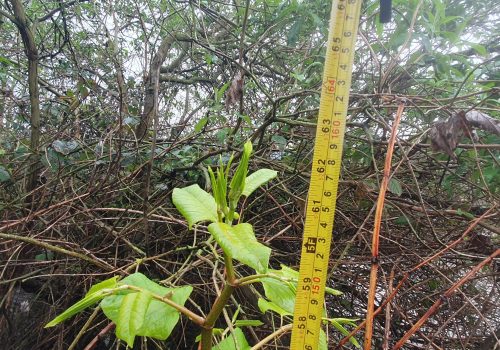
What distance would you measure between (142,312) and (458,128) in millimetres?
1049

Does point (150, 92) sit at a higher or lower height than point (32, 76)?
higher

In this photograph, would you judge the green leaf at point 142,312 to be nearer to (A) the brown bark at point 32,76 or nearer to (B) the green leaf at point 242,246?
(B) the green leaf at point 242,246

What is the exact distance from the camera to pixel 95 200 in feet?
5.83

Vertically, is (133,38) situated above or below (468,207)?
above

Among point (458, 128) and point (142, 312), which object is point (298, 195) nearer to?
point (458, 128)

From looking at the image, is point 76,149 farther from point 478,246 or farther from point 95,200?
point 478,246

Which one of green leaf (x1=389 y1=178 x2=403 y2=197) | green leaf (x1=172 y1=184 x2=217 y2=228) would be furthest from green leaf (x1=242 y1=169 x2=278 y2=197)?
green leaf (x1=389 y1=178 x2=403 y2=197)

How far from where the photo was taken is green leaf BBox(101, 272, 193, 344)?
50 cm

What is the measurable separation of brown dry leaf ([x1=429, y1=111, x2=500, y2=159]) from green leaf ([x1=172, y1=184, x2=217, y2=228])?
835 millimetres

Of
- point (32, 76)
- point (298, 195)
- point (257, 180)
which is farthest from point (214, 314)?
point (32, 76)

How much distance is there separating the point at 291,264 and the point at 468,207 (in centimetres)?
83

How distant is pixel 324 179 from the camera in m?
0.74

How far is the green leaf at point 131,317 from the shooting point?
0.50 m

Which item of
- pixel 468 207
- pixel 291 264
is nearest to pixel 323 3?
pixel 468 207
